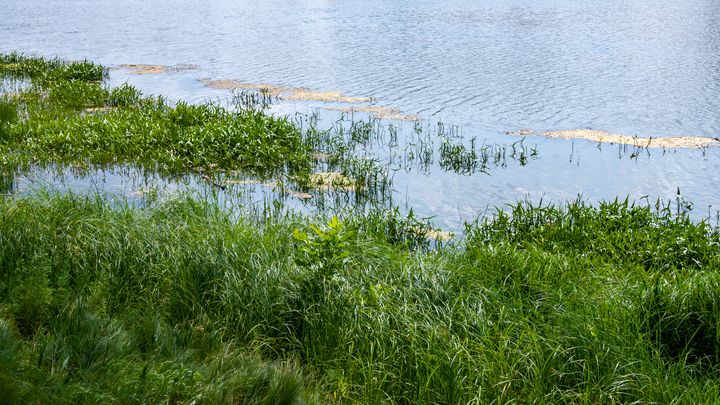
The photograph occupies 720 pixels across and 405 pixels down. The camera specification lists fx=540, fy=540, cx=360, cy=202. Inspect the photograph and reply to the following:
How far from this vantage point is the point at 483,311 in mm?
4648

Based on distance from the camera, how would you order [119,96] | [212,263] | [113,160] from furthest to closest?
[119,96]
[113,160]
[212,263]

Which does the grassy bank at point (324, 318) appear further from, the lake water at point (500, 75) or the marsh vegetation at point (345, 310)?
the lake water at point (500, 75)

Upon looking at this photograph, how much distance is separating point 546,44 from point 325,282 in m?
26.4

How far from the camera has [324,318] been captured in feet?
14.9

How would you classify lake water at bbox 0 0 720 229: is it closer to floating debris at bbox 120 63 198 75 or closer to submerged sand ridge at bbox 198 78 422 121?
submerged sand ridge at bbox 198 78 422 121

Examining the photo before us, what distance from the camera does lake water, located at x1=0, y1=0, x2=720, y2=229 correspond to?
10328 mm

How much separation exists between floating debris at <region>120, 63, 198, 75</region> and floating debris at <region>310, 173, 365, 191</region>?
52.3 feet

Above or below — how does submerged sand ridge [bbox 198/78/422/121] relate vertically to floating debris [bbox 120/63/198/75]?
below

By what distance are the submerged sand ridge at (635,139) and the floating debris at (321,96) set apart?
579 cm

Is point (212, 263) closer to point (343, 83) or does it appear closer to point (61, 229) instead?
point (61, 229)

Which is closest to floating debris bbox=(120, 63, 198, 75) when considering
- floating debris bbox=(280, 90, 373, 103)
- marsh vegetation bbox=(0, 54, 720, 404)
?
floating debris bbox=(280, 90, 373, 103)

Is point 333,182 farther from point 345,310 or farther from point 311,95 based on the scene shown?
point 311,95

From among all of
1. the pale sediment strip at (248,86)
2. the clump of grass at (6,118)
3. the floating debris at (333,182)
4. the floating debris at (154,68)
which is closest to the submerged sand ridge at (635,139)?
the floating debris at (333,182)

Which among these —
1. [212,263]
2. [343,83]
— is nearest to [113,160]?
[212,263]
